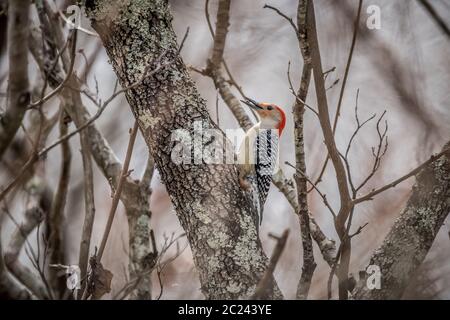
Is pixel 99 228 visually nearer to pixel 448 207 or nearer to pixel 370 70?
pixel 370 70

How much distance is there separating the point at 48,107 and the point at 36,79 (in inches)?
37.4


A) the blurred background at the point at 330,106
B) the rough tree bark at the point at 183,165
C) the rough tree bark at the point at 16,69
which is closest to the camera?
the rough tree bark at the point at 16,69

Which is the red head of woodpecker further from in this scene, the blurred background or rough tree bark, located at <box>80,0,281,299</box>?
rough tree bark, located at <box>80,0,281,299</box>

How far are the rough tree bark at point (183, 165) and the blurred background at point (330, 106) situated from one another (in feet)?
3.14

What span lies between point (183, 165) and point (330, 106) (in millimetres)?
2306

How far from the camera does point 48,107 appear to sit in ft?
18.1

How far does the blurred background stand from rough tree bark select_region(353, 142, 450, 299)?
77 cm

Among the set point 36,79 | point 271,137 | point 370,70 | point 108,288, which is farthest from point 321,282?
point 36,79

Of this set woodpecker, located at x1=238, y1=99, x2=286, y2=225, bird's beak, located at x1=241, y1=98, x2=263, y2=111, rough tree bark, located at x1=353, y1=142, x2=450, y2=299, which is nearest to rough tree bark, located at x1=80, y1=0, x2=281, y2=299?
rough tree bark, located at x1=353, y1=142, x2=450, y2=299

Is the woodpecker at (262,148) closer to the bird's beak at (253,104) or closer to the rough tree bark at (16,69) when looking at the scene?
the bird's beak at (253,104)

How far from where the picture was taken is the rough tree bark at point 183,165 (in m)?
2.54

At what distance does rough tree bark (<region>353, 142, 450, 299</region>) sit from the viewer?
260 cm

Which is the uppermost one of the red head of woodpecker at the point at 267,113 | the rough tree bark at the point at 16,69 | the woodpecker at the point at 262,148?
the red head of woodpecker at the point at 267,113

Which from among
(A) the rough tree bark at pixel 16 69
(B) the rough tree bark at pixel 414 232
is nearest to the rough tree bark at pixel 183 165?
(B) the rough tree bark at pixel 414 232
